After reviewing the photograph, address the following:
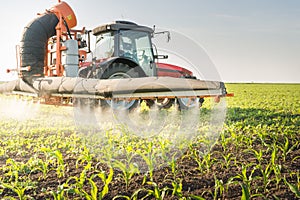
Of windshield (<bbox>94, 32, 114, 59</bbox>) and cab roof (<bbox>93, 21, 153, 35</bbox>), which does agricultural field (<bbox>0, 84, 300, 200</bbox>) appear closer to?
windshield (<bbox>94, 32, 114, 59</bbox>)

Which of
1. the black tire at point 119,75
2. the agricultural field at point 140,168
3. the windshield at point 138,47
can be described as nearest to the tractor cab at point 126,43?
the windshield at point 138,47

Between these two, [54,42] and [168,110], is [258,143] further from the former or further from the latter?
[54,42]

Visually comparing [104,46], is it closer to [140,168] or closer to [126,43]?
[126,43]

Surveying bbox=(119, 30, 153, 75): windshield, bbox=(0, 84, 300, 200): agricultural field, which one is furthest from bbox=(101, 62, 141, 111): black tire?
bbox=(0, 84, 300, 200): agricultural field

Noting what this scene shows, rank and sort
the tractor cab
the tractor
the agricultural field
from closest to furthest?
the agricultural field
the tractor
the tractor cab

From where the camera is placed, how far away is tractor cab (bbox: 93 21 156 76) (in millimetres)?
8195

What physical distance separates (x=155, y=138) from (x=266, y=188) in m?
2.69

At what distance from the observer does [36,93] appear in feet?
25.3

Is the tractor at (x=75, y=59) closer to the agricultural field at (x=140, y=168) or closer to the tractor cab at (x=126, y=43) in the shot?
the tractor cab at (x=126, y=43)

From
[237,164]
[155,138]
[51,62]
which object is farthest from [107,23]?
[237,164]

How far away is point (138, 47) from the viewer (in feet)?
28.4

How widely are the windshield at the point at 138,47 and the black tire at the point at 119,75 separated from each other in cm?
50

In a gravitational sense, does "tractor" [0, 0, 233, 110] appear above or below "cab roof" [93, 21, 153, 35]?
below

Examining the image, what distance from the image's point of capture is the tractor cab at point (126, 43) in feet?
26.9
